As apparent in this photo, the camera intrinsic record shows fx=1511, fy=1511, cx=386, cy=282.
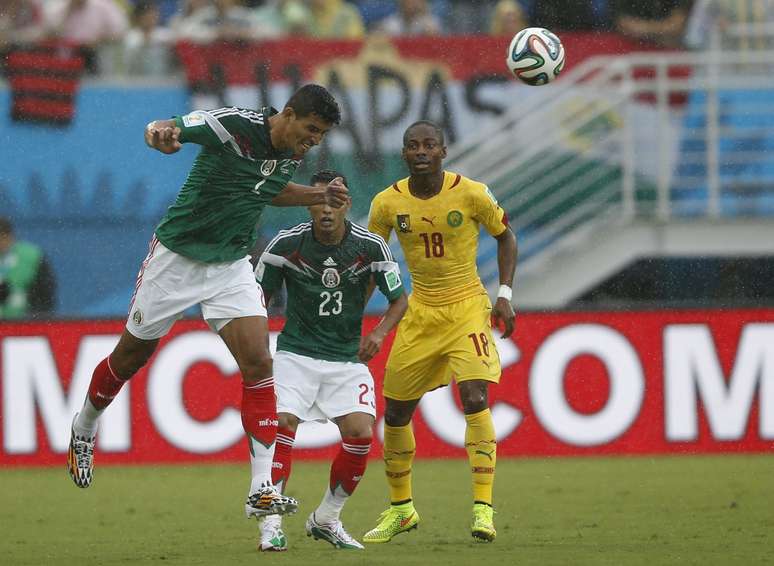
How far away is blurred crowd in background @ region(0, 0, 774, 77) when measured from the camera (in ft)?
49.3

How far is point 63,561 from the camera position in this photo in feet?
24.8

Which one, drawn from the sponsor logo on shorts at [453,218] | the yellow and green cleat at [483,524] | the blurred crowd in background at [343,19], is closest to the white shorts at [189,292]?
the sponsor logo on shorts at [453,218]

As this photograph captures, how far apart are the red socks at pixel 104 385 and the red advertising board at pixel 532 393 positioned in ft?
14.5

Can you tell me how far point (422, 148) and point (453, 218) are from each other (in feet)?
1.63

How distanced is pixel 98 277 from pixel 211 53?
95.4 inches

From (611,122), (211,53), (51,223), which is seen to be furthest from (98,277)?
(611,122)

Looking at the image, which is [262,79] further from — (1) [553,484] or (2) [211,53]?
(1) [553,484]

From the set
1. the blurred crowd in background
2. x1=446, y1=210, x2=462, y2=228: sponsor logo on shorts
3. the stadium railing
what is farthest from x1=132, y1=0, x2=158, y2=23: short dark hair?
x1=446, y1=210, x2=462, y2=228: sponsor logo on shorts

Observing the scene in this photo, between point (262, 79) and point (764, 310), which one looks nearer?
point (764, 310)

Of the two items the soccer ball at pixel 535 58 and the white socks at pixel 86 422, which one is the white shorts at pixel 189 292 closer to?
the white socks at pixel 86 422

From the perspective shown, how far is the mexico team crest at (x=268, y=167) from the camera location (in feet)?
25.3

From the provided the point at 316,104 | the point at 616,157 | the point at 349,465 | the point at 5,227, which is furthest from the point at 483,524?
the point at 616,157

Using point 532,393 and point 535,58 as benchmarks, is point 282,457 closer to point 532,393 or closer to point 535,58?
point 535,58

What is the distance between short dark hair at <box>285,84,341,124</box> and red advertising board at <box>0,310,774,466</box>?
536 centimetres
